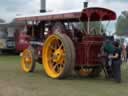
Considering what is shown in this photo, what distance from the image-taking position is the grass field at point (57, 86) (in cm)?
1234

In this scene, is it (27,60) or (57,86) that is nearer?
(57,86)

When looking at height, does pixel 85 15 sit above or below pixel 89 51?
above

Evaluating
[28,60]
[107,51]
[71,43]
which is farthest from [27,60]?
[107,51]

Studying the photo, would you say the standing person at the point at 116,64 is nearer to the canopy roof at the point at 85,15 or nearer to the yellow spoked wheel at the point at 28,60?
the canopy roof at the point at 85,15

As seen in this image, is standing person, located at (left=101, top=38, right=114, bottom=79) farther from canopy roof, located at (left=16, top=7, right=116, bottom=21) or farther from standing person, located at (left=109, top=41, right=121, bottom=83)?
canopy roof, located at (left=16, top=7, right=116, bottom=21)

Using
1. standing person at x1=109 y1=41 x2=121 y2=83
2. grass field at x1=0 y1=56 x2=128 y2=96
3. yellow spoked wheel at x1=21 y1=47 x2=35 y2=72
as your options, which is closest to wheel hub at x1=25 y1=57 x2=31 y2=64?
yellow spoked wheel at x1=21 y1=47 x2=35 y2=72

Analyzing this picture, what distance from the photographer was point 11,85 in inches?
543

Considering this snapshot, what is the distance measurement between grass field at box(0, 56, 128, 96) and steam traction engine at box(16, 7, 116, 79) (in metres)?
0.42

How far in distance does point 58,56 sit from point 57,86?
192 cm

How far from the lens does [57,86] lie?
1366cm

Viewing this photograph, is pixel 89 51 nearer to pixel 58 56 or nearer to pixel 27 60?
pixel 58 56

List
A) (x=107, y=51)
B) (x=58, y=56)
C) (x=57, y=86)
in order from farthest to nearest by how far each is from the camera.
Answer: (x=58, y=56)
(x=107, y=51)
(x=57, y=86)

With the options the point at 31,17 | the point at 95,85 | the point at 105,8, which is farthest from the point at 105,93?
the point at 31,17

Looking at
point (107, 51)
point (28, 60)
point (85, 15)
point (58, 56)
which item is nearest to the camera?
point (107, 51)
